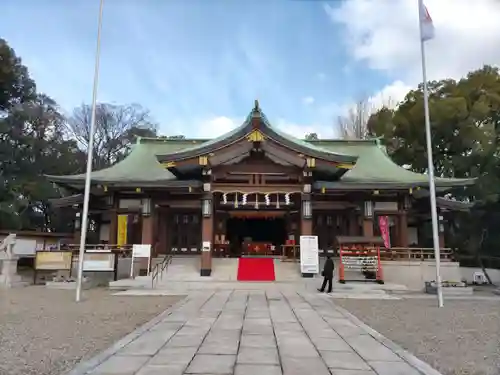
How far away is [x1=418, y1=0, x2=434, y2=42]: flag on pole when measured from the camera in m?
12.0

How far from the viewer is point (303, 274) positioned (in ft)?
56.4

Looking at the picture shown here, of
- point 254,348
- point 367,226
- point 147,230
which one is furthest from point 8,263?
point 367,226

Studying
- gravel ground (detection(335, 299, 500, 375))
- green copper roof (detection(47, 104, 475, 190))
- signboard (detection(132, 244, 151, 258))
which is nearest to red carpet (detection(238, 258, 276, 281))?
signboard (detection(132, 244, 151, 258))

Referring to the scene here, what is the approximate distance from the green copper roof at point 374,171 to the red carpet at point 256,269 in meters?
4.44

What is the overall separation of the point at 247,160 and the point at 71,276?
938 cm

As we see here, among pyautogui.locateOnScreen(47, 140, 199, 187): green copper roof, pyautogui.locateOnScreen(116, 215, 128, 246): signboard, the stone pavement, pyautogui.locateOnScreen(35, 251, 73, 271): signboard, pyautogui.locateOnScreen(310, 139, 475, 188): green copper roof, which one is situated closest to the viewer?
the stone pavement

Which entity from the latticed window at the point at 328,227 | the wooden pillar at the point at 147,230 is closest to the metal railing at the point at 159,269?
the wooden pillar at the point at 147,230

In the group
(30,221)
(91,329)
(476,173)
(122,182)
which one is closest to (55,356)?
(91,329)

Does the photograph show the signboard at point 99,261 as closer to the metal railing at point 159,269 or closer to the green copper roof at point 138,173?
the metal railing at point 159,269

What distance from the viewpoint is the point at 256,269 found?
729 inches

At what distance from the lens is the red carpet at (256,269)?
57.9 ft

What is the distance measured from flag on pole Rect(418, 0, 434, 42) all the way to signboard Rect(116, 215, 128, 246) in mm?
15379

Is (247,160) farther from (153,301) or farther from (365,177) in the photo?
(153,301)

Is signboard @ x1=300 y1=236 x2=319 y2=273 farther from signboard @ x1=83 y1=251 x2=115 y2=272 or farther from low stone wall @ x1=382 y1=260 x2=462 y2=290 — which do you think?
signboard @ x1=83 y1=251 x2=115 y2=272
